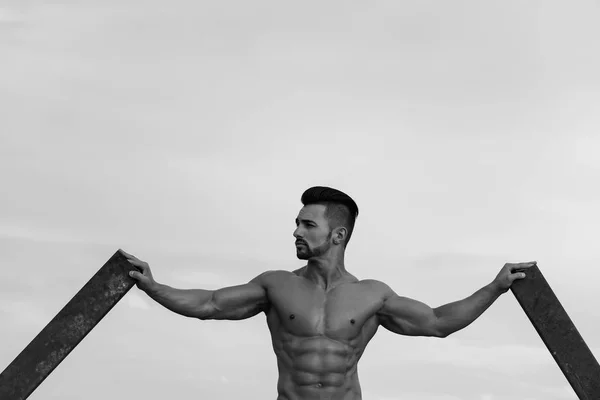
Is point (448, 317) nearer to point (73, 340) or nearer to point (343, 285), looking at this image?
point (343, 285)

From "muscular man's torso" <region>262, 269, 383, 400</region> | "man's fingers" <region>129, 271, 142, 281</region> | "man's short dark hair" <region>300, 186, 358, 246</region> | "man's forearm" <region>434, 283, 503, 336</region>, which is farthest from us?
"man's short dark hair" <region>300, 186, 358, 246</region>

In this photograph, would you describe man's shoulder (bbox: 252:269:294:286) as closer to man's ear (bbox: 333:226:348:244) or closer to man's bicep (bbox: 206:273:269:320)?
man's bicep (bbox: 206:273:269:320)

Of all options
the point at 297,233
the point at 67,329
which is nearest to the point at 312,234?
the point at 297,233

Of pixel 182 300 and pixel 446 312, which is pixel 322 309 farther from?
pixel 182 300

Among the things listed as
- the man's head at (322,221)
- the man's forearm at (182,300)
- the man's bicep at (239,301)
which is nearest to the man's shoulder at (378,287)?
the man's head at (322,221)

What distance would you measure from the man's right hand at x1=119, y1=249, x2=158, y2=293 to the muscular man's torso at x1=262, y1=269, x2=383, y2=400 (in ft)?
3.77

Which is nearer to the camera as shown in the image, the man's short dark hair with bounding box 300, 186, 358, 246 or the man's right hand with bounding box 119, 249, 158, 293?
the man's right hand with bounding box 119, 249, 158, 293

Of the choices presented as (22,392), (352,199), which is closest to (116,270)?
(22,392)

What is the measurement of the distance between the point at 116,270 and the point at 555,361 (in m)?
4.51

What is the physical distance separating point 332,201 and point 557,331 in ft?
8.57

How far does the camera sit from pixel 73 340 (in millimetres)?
14062

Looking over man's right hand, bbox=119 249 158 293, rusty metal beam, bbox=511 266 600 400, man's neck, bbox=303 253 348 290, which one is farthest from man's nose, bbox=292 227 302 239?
rusty metal beam, bbox=511 266 600 400

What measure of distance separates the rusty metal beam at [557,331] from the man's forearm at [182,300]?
3.13 meters

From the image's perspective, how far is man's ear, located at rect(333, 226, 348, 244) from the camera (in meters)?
14.2
